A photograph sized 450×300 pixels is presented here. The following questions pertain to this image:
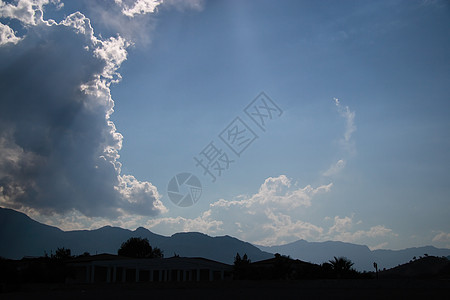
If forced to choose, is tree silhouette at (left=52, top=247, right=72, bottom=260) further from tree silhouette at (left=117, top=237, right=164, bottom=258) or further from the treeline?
the treeline

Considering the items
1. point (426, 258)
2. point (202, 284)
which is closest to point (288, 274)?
point (202, 284)

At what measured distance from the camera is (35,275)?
111 ft

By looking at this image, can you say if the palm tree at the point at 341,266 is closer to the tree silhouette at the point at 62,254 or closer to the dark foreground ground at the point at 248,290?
the dark foreground ground at the point at 248,290

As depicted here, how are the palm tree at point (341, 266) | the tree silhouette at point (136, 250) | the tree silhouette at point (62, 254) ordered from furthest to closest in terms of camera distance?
the tree silhouette at point (136, 250) → the tree silhouette at point (62, 254) → the palm tree at point (341, 266)

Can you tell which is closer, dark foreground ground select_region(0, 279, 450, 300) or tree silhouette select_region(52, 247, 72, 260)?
dark foreground ground select_region(0, 279, 450, 300)

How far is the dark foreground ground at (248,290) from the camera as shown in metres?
19.5

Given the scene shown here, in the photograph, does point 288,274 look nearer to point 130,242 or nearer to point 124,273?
point 124,273

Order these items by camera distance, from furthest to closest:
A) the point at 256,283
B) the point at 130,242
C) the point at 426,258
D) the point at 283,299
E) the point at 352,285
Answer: the point at 130,242 → the point at 426,258 → the point at 256,283 → the point at 352,285 → the point at 283,299

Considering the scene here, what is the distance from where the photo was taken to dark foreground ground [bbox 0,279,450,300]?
64.0ft

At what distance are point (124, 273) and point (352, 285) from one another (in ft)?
83.5

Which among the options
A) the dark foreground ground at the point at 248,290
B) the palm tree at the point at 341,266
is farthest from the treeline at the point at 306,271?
the dark foreground ground at the point at 248,290

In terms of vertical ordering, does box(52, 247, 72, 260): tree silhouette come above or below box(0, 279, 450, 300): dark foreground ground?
above

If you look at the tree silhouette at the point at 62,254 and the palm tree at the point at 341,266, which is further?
the tree silhouette at the point at 62,254

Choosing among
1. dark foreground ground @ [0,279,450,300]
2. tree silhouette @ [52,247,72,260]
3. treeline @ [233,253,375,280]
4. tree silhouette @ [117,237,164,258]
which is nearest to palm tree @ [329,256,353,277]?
treeline @ [233,253,375,280]
